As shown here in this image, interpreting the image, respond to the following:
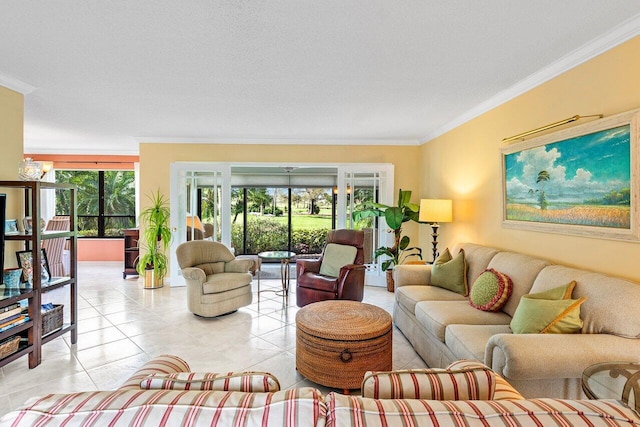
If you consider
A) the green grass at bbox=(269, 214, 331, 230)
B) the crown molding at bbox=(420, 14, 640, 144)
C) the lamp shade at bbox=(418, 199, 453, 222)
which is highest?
the crown molding at bbox=(420, 14, 640, 144)

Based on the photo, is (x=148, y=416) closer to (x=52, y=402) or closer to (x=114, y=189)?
(x=52, y=402)

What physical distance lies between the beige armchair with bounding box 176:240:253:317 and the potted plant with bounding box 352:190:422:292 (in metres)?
2.14

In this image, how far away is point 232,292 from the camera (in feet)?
13.3

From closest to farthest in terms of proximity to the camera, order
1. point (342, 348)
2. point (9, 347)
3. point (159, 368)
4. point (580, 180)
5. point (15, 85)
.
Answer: point (159, 368), point (342, 348), point (580, 180), point (9, 347), point (15, 85)

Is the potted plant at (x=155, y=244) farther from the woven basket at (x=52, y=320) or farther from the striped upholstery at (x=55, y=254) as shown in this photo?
the woven basket at (x=52, y=320)

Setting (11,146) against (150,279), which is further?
(150,279)

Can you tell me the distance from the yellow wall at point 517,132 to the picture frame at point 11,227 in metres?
4.67

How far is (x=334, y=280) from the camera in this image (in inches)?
159

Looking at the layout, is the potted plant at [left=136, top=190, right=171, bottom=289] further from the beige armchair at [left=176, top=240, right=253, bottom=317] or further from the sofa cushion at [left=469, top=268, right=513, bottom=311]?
the sofa cushion at [left=469, top=268, right=513, bottom=311]

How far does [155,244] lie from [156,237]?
0.42ft

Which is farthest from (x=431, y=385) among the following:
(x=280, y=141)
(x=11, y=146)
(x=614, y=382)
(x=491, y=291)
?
(x=280, y=141)

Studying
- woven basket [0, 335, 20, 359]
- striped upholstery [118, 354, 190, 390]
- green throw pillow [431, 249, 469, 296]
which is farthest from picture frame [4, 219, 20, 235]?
green throw pillow [431, 249, 469, 296]

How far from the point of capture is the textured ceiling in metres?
1.93

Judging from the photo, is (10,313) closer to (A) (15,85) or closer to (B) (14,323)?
(B) (14,323)
